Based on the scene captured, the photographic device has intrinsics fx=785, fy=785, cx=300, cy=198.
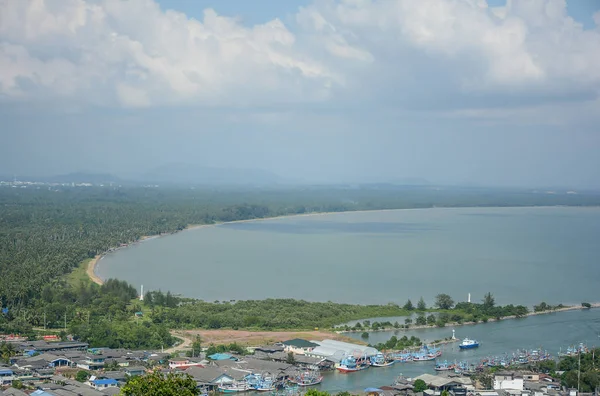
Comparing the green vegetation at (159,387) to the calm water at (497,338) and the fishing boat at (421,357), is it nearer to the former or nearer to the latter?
the calm water at (497,338)

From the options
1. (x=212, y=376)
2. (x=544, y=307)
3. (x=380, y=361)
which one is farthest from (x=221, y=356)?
(x=544, y=307)

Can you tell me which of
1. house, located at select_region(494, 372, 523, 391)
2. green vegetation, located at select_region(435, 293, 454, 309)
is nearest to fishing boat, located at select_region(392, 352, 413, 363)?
house, located at select_region(494, 372, 523, 391)

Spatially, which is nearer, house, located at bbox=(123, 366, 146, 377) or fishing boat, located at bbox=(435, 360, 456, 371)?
house, located at bbox=(123, 366, 146, 377)

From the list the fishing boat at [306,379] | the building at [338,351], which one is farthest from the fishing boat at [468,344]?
the fishing boat at [306,379]

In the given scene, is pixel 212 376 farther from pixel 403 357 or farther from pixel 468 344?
pixel 468 344

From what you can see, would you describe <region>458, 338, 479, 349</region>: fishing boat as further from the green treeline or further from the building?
the green treeline

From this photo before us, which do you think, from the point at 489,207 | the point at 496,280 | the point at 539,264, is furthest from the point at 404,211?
the point at 496,280

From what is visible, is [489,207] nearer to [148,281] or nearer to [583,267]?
[583,267]
